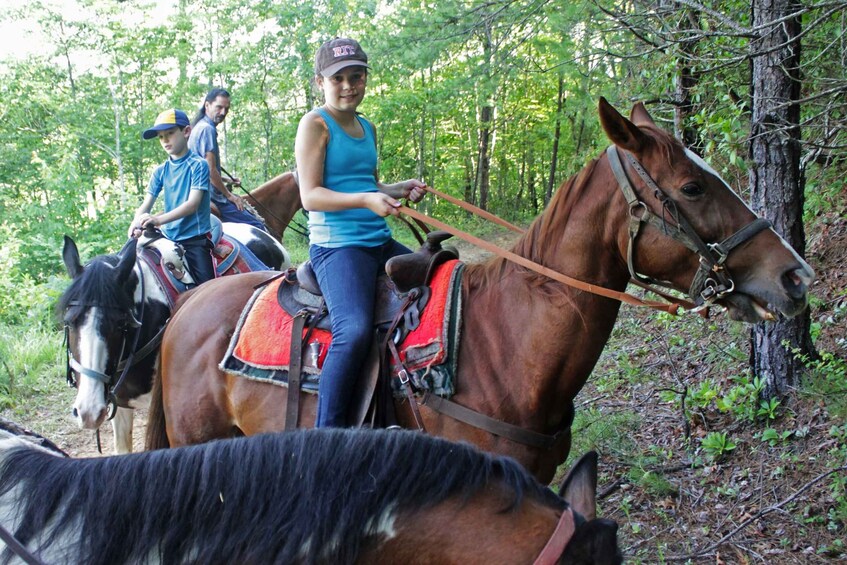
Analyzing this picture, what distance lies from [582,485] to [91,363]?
3.63 metres

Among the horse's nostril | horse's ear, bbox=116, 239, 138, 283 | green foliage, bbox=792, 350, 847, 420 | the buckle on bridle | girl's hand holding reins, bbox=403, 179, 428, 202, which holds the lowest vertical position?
green foliage, bbox=792, 350, 847, 420

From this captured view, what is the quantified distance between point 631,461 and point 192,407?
3.08 metres

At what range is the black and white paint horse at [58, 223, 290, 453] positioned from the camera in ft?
13.8

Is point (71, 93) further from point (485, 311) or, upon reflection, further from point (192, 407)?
point (485, 311)

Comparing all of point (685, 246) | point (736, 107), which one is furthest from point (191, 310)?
point (736, 107)

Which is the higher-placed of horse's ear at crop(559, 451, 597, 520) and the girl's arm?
the girl's arm

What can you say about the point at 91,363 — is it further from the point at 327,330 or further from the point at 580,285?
the point at 580,285

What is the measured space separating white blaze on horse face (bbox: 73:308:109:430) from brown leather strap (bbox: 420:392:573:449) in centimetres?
247

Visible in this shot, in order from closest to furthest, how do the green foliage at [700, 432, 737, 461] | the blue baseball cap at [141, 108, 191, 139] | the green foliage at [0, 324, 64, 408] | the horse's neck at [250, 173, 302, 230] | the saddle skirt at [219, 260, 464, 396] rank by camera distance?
the saddle skirt at [219, 260, 464, 396], the green foliage at [700, 432, 737, 461], the blue baseball cap at [141, 108, 191, 139], the green foliage at [0, 324, 64, 408], the horse's neck at [250, 173, 302, 230]

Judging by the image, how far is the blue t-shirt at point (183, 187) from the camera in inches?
209

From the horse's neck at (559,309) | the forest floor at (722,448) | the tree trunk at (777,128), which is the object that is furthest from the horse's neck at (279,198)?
the horse's neck at (559,309)

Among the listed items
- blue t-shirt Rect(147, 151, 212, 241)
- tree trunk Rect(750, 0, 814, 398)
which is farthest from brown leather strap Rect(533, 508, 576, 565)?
blue t-shirt Rect(147, 151, 212, 241)

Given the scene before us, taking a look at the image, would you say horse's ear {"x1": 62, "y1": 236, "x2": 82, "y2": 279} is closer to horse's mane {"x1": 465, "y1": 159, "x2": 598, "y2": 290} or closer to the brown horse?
the brown horse

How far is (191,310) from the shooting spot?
3785 mm
